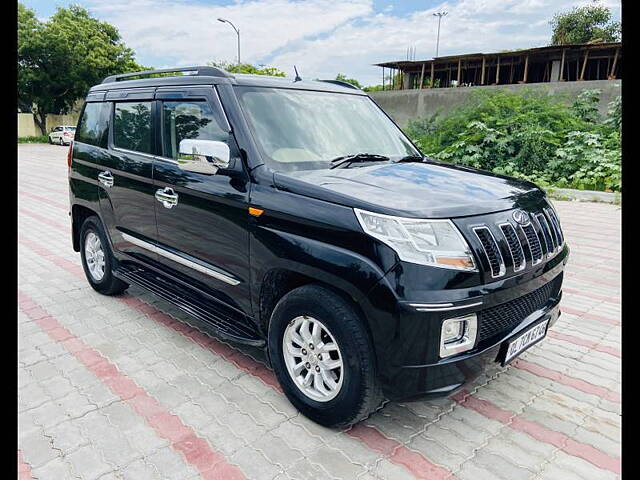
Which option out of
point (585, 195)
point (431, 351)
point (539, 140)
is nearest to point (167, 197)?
point (431, 351)

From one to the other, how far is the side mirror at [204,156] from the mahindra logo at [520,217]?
68.9 inches

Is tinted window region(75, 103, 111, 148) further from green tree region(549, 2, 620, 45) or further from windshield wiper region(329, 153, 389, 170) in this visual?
green tree region(549, 2, 620, 45)

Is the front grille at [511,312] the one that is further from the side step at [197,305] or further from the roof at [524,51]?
the roof at [524,51]

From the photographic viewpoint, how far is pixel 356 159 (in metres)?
3.32

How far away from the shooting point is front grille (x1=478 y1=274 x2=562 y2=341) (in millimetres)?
2492

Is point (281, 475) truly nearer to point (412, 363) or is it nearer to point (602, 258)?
point (412, 363)

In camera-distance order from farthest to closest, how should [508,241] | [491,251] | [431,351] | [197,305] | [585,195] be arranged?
1. [585,195]
2. [197,305]
3. [508,241]
4. [491,251]
5. [431,351]

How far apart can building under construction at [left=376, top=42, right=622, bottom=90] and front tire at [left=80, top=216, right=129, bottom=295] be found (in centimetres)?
2128

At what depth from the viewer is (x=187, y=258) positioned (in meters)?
3.59

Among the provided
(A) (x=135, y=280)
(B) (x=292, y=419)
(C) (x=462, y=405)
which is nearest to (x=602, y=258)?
(C) (x=462, y=405)

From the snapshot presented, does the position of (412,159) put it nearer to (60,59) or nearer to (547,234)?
(547,234)

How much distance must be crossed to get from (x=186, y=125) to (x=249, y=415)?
7.04 feet

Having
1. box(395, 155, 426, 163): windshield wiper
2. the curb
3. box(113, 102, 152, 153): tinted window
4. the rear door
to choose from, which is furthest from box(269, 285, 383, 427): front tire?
the curb
